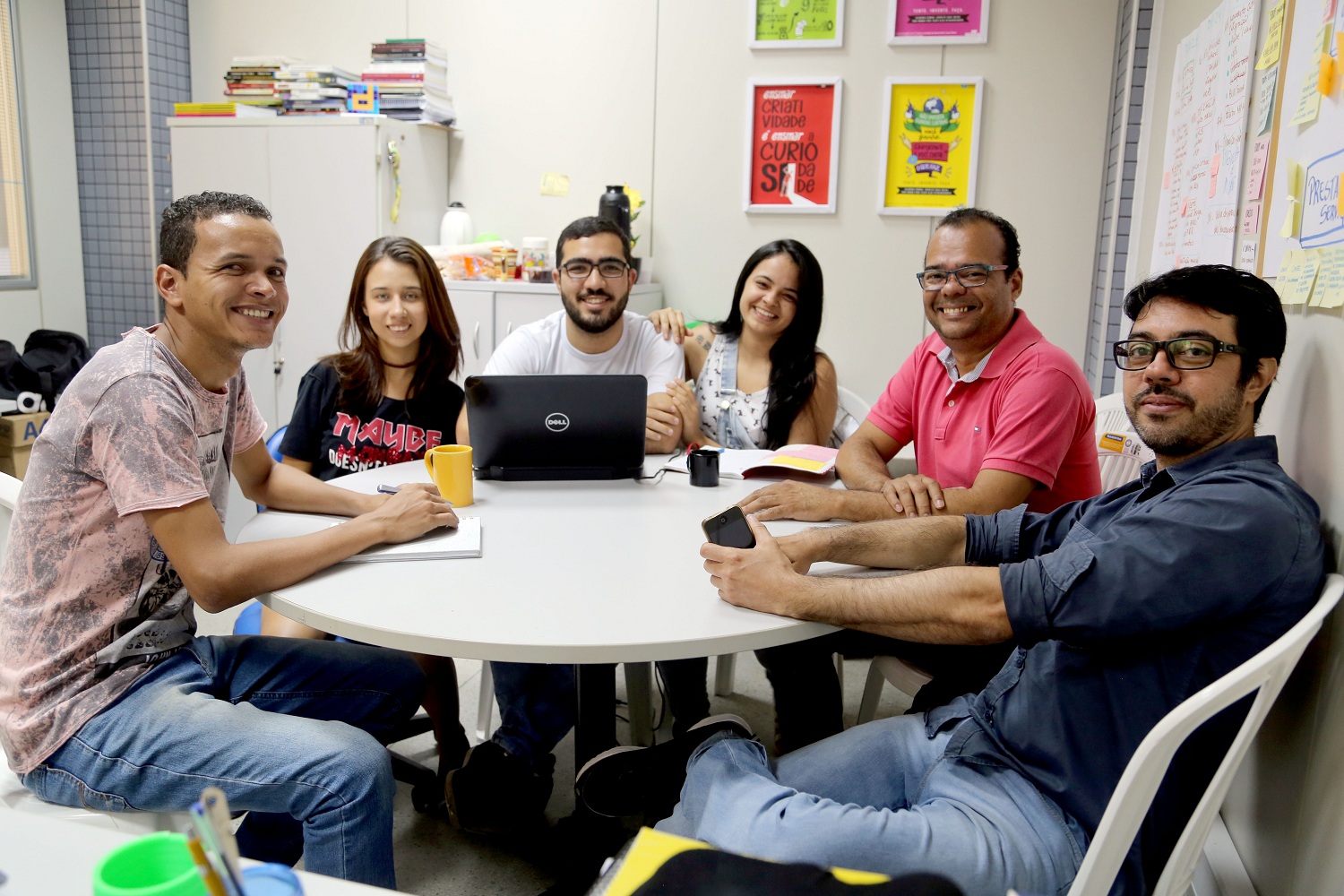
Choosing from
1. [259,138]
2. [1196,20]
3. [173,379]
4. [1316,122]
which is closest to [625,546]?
[173,379]

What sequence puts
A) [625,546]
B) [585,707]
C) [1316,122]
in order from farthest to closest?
[585,707]
[625,546]
[1316,122]

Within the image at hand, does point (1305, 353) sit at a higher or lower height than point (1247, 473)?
higher

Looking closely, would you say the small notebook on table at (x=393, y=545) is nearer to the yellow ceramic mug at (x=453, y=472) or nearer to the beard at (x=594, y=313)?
the yellow ceramic mug at (x=453, y=472)

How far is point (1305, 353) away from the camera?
1.48 m

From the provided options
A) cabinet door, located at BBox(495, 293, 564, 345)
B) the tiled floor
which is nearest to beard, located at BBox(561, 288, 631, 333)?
cabinet door, located at BBox(495, 293, 564, 345)

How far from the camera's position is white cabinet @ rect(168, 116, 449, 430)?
3830 mm

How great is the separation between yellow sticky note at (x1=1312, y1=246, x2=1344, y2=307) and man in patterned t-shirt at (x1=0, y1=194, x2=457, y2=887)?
58.3 inches

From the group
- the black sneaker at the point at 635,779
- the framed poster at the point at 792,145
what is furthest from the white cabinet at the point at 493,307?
the black sneaker at the point at 635,779

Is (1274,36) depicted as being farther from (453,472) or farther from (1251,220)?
(453,472)

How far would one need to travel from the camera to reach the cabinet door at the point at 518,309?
12.0ft

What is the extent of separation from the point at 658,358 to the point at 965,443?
3.30ft

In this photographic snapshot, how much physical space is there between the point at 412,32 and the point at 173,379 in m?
3.26

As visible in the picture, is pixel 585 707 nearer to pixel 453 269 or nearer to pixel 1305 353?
pixel 1305 353

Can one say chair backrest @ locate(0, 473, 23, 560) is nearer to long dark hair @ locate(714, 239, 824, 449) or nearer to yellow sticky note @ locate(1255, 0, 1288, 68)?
long dark hair @ locate(714, 239, 824, 449)
